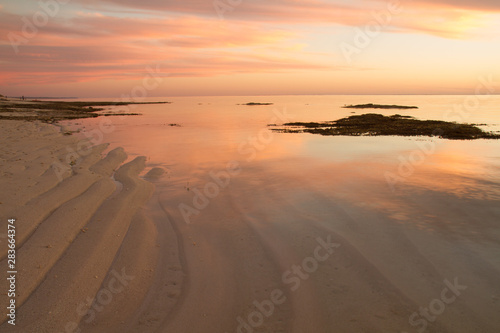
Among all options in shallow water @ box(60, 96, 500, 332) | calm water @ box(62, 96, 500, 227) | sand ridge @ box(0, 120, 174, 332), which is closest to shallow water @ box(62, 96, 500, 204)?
calm water @ box(62, 96, 500, 227)

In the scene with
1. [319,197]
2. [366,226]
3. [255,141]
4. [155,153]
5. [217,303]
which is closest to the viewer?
[217,303]

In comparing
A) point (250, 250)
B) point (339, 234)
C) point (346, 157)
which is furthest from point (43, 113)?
point (339, 234)

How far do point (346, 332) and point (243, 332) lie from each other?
4.80 ft

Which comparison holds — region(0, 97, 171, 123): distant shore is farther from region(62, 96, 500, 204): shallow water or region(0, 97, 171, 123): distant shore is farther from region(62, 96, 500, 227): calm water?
region(62, 96, 500, 227): calm water

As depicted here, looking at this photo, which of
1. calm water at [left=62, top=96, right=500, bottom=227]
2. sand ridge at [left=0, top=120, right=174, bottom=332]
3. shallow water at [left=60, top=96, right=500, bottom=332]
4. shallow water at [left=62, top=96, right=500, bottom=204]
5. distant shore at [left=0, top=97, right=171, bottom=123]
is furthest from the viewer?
distant shore at [left=0, top=97, right=171, bottom=123]

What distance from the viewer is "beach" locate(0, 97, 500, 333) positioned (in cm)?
512

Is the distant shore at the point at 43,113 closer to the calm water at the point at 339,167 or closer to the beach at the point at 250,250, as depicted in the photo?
the calm water at the point at 339,167

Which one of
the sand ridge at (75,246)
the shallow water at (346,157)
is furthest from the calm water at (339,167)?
the sand ridge at (75,246)

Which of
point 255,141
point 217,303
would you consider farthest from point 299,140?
point 217,303

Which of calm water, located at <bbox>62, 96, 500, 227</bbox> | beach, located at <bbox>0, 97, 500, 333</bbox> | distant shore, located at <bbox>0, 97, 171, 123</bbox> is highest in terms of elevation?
distant shore, located at <bbox>0, 97, 171, 123</bbox>

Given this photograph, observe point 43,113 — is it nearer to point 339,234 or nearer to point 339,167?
point 339,167

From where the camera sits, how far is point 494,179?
541 inches

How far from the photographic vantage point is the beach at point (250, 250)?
512 cm

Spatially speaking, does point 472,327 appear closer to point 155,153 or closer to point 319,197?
point 319,197
